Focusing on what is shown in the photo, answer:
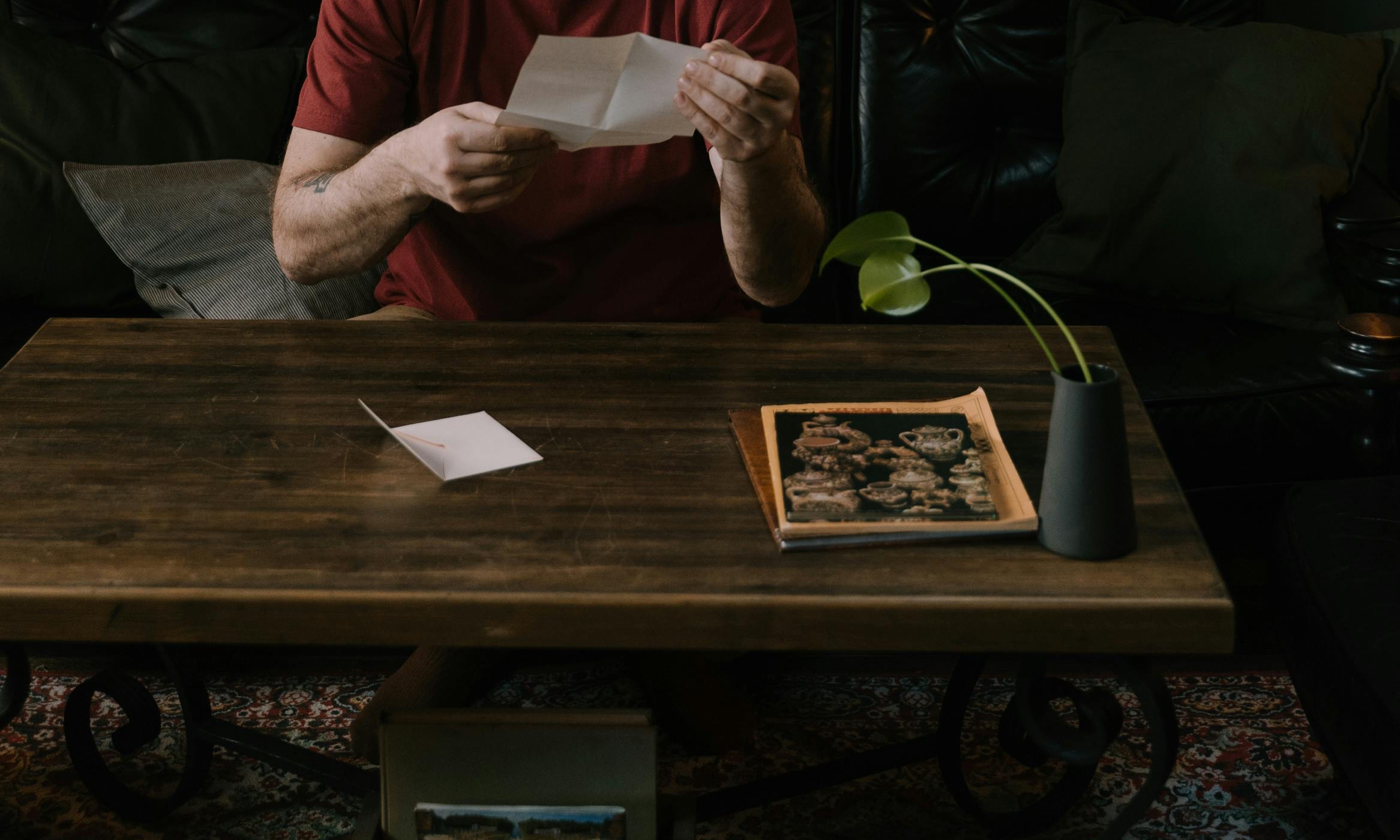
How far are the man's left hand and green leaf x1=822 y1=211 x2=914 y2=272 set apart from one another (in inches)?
9.5

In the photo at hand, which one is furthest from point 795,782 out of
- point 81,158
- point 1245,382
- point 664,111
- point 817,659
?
point 81,158

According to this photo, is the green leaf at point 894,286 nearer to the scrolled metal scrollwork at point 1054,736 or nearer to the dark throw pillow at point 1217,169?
the scrolled metal scrollwork at point 1054,736

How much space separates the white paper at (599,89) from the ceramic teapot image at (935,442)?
34cm

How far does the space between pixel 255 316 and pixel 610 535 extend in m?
1.01

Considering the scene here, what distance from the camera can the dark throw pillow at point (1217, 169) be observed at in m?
1.63

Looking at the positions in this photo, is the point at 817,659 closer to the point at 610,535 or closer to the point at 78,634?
the point at 610,535

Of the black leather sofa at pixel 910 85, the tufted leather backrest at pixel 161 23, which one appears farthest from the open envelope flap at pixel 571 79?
the tufted leather backrest at pixel 161 23

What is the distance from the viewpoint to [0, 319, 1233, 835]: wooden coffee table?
0.73m

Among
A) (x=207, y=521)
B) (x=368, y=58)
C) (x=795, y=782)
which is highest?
(x=368, y=58)

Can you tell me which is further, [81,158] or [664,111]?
[81,158]

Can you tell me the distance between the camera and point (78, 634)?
74 cm

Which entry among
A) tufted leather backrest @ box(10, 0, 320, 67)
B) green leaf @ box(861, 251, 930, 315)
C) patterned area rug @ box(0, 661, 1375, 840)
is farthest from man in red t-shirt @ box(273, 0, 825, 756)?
tufted leather backrest @ box(10, 0, 320, 67)

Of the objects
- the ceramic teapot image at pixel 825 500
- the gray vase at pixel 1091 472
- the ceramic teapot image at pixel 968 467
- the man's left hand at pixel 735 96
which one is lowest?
the ceramic teapot image at pixel 825 500

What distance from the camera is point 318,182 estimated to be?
127cm
